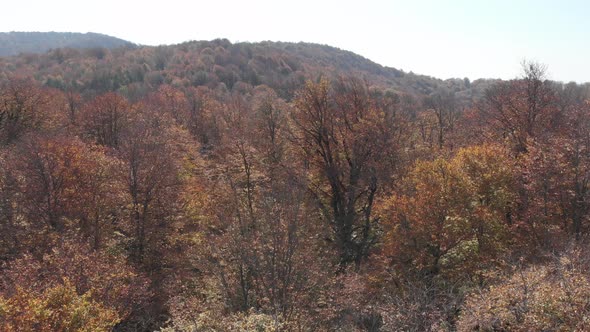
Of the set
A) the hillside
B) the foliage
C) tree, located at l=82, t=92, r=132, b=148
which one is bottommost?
the foliage

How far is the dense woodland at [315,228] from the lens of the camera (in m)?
16.7

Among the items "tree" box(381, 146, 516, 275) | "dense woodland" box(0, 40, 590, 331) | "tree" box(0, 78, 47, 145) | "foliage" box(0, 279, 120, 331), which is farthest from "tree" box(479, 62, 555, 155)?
"tree" box(0, 78, 47, 145)

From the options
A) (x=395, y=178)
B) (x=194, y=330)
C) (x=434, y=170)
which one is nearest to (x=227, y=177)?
(x=395, y=178)

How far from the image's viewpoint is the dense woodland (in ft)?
54.9

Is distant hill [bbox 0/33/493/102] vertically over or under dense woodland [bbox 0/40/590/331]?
over

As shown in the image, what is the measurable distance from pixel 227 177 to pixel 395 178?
558 inches

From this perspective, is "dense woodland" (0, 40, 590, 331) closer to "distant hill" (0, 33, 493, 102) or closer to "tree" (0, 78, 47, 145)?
"tree" (0, 78, 47, 145)

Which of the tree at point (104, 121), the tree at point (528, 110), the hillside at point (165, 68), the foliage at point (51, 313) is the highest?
the hillside at point (165, 68)

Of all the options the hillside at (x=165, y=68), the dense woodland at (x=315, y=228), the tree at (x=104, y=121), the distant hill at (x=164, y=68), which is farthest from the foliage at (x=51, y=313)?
the distant hill at (x=164, y=68)

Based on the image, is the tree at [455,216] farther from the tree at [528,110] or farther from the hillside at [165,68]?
the hillside at [165,68]

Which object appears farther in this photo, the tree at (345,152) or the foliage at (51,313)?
the tree at (345,152)

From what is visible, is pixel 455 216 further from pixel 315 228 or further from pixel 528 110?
pixel 528 110

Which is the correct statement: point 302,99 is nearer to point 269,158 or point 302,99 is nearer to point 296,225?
point 269,158

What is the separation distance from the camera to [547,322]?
1320 cm
